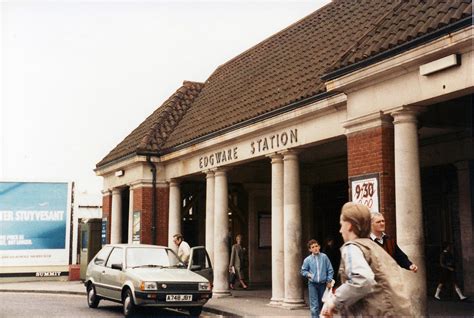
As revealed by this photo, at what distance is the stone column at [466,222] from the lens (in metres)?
13.8

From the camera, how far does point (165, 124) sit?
68.8ft

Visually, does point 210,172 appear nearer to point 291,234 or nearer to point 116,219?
point 291,234

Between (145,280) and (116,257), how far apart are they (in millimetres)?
1949

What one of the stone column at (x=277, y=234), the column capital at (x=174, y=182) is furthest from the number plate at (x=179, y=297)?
the column capital at (x=174, y=182)

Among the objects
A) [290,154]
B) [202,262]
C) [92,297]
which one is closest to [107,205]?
[202,262]

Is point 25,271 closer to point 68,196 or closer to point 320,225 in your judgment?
point 68,196

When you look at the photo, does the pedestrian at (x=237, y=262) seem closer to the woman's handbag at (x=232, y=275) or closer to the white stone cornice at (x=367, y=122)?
the woman's handbag at (x=232, y=275)

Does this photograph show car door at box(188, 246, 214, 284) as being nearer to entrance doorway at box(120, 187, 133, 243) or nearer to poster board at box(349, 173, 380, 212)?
poster board at box(349, 173, 380, 212)

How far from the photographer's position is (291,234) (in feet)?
44.6

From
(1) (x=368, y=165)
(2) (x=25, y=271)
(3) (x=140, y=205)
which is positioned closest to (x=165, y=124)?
(3) (x=140, y=205)

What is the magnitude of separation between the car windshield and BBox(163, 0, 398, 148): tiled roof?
3657 mm

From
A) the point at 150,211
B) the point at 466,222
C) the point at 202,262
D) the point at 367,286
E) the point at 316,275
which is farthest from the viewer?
the point at 150,211

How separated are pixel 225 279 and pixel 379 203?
7.55 meters

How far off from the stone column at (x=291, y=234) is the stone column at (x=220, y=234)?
3068mm
